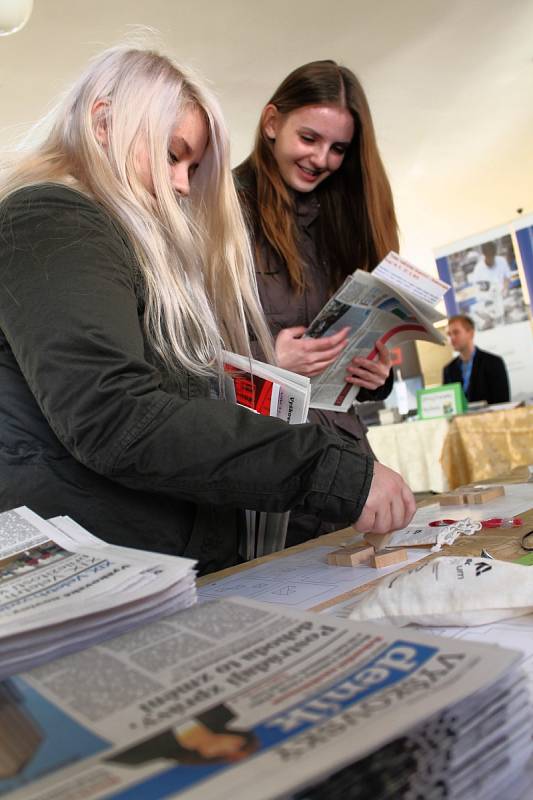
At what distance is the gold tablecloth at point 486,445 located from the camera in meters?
3.47

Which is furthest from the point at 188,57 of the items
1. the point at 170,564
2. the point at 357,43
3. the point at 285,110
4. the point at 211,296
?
the point at 170,564

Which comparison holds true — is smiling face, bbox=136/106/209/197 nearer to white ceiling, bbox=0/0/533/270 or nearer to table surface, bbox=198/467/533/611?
table surface, bbox=198/467/533/611

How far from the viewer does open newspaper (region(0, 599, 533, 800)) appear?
26cm

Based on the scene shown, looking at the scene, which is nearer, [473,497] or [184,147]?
[184,147]

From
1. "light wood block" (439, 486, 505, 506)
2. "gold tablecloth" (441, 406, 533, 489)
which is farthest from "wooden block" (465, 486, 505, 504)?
"gold tablecloth" (441, 406, 533, 489)

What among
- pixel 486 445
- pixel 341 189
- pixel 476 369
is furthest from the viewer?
pixel 476 369

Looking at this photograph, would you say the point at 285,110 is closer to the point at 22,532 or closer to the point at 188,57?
the point at 22,532

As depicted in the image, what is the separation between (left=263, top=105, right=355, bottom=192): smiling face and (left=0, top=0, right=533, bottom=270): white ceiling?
4.45 ft

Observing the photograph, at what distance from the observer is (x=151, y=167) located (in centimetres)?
99

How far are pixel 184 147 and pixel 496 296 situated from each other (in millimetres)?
5889

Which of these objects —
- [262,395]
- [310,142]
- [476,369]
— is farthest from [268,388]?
[476,369]

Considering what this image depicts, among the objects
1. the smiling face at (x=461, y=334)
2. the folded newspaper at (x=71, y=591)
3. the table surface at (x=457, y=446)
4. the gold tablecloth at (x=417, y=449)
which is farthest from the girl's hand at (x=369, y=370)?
the smiling face at (x=461, y=334)

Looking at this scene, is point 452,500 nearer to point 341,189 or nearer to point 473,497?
point 473,497

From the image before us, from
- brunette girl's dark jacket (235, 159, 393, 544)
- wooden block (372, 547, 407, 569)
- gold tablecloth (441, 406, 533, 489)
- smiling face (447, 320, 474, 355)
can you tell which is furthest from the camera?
smiling face (447, 320, 474, 355)
